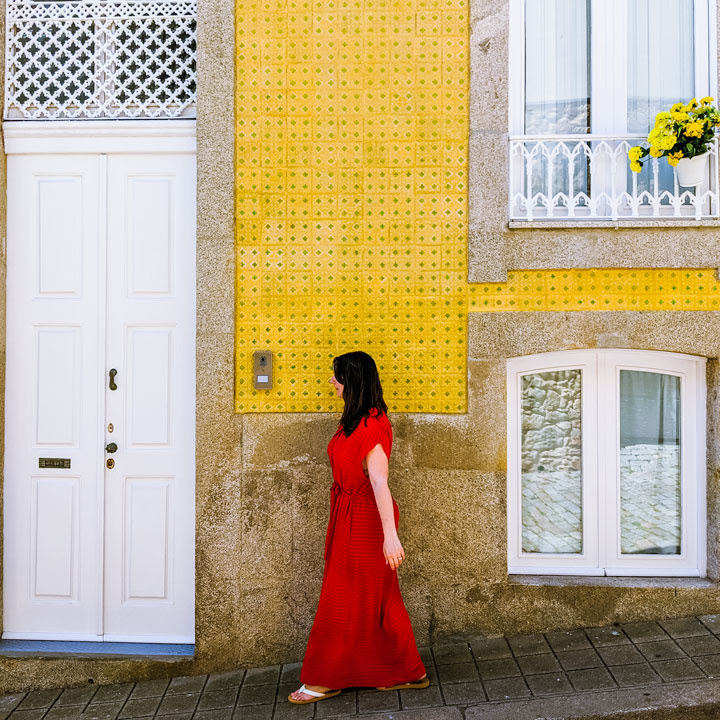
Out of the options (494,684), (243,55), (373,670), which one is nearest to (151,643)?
(373,670)

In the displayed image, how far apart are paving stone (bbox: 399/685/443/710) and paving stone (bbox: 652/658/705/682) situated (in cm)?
127

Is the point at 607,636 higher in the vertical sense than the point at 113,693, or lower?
higher

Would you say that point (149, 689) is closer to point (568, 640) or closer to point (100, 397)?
point (100, 397)

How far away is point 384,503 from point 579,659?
161cm

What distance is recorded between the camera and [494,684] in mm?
4121

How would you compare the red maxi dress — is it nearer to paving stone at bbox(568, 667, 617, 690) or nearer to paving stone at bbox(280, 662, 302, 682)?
paving stone at bbox(280, 662, 302, 682)

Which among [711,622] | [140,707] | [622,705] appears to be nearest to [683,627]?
[711,622]

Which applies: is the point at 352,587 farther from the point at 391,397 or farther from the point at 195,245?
the point at 195,245

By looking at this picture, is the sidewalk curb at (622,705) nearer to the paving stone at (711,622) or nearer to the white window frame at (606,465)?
the paving stone at (711,622)

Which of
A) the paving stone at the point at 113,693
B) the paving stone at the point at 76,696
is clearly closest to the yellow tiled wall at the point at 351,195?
the paving stone at the point at 113,693

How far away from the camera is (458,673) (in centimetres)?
428

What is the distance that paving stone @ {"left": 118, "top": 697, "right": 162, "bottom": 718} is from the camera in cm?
419

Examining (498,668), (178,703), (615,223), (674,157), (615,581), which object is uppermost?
(674,157)

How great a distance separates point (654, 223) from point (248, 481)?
3.08m
